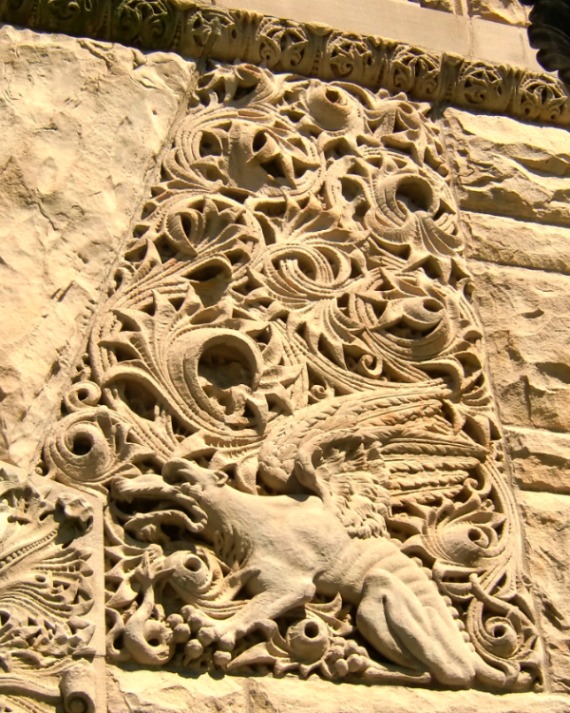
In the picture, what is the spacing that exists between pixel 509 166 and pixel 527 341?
28.0 inches

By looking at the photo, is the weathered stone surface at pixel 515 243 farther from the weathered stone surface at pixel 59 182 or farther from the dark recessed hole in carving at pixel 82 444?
the dark recessed hole in carving at pixel 82 444

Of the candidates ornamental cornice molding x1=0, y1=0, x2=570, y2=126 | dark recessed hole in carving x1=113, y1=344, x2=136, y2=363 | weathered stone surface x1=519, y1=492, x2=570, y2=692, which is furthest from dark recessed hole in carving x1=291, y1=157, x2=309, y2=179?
weathered stone surface x1=519, y1=492, x2=570, y2=692

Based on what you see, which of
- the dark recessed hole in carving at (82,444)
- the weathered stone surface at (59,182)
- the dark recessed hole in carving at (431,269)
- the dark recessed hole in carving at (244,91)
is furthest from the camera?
the dark recessed hole in carving at (244,91)

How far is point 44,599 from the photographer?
2.43 metres

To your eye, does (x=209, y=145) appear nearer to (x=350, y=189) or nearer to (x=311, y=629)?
(x=350, y=189)

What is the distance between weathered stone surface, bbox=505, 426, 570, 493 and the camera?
3.06 metres

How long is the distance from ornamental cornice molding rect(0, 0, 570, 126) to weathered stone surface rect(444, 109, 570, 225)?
0.09 meters

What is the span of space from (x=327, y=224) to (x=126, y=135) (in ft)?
2.04

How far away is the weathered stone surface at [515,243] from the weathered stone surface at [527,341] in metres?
0.04

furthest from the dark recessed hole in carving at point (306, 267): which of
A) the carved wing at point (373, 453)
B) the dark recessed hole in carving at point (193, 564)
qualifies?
the dark recessed hole in carving at point (193, 564)

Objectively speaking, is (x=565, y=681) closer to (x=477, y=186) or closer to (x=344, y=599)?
(x=344, y=599)

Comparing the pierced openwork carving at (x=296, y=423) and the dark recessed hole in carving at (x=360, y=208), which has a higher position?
the dark recessed hole in carving at (x=360, y=208)

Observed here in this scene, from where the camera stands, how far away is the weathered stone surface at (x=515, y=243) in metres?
3.53

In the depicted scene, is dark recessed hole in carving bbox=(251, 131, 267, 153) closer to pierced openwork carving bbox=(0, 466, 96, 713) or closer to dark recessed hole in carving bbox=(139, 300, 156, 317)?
dark recessed hole in carving bbox=(139, 300, 156, 317)
